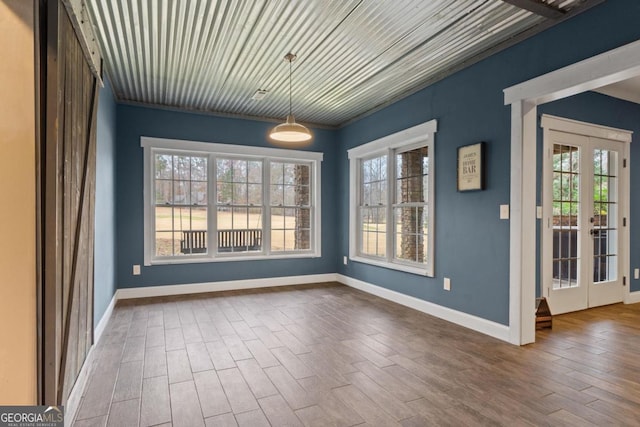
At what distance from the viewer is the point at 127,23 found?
287 centimetres

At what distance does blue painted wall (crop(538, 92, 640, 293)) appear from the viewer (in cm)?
408

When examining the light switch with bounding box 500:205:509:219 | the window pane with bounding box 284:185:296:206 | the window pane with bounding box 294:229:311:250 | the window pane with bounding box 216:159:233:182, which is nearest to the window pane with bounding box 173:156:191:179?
the window pane with bounding box 216:159:233:182

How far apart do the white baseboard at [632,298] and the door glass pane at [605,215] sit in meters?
0.37

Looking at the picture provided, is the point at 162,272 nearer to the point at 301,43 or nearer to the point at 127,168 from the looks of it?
the point at 127,168

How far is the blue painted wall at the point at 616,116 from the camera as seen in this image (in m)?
4.08

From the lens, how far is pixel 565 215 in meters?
4.19

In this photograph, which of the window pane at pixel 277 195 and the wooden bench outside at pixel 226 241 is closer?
the wooden bench outside at pixel 226 241

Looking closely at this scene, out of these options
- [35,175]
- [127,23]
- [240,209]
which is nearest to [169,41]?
[127,23]

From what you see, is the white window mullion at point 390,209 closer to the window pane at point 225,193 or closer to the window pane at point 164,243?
the window pane at point 225,193

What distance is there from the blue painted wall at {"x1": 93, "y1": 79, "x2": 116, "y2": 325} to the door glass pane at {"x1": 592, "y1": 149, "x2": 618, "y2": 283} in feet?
18.9

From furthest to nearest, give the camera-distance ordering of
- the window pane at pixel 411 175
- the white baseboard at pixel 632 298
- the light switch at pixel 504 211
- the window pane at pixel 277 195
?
1. the window pane at pixel 277 195
2. the white baseboard at pixel 632 298
3. the window pane at pixel 411 175
4. the light switch at pixel 504 211

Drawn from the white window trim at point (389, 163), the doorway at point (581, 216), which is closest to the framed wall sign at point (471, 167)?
the white window trim at point (389, 163)

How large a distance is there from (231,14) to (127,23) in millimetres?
903

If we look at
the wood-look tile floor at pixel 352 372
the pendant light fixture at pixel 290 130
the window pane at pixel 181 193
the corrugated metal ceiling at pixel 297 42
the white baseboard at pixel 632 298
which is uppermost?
the corrugated metal ceiling at pixel 297 42
